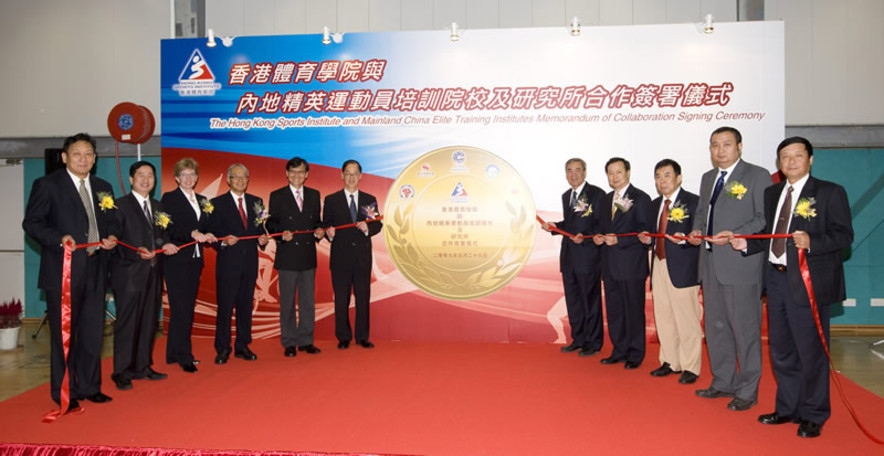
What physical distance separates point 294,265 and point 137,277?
1360 mm

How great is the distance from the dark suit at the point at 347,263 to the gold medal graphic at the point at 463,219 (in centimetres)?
47

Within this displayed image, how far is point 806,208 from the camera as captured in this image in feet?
9.98

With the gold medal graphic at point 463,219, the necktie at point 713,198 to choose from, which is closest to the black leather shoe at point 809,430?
the necktie at point 713,198

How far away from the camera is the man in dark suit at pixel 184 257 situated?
469 centimetres

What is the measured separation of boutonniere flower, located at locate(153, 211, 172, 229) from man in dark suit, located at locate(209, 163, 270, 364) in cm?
57

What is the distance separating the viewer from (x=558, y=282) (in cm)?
580

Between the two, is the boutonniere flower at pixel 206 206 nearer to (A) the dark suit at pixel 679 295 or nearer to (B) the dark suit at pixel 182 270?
(B) the dark suit at pixel 182 270

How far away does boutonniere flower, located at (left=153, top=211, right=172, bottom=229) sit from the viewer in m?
4.36

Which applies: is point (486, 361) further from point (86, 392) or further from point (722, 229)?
point (86, 392)

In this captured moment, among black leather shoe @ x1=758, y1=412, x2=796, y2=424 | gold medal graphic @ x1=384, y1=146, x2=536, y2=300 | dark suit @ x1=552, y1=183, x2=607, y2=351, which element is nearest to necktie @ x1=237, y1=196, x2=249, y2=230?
gold medal graphic @ x1=384, y1=146, x2=536, y2=300

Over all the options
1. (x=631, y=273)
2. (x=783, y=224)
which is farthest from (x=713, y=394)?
(x=783, y=224)

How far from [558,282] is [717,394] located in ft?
6.98

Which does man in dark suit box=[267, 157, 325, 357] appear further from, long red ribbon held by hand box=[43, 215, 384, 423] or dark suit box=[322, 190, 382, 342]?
long red ribbon held by hand box=[43, 215, 384, 423]

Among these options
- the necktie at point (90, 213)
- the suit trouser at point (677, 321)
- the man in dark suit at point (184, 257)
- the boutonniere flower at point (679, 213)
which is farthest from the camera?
the man in dark suit at point (184, 257)
